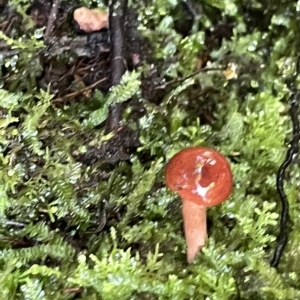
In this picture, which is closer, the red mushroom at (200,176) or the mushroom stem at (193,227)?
the red mushroom at (200,176)

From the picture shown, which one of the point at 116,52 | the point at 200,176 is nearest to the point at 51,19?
the point at 116,52

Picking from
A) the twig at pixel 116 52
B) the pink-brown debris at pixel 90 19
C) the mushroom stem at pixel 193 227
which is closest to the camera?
the mushroom stem at pixel 193 227

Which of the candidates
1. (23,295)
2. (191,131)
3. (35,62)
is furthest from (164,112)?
(23,295)

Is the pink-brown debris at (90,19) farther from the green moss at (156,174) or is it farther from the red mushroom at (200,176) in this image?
the red mushroom at (200,176)

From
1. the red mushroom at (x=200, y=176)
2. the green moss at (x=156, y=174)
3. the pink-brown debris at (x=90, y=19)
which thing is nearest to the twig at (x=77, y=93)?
the green moss at (x=156, y=174)

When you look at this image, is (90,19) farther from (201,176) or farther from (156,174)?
(201,176)

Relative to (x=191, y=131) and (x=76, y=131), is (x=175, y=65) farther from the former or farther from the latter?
(x=76, y=131)
